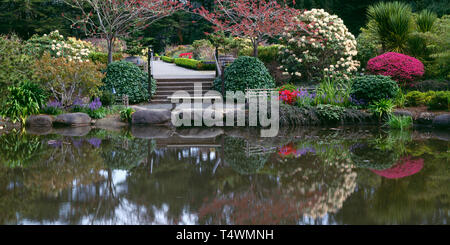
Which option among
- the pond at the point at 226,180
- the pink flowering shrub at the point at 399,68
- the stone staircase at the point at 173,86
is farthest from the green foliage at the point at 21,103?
the pink flowering shrub at the point at 399,68

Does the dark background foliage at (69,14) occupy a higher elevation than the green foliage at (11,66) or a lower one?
higher

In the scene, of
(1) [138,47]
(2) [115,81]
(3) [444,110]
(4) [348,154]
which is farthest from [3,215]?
(1) [138,47]

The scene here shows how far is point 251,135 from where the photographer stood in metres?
10.4

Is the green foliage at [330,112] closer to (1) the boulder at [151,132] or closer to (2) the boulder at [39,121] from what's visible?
(1) the boulder at [151,132]

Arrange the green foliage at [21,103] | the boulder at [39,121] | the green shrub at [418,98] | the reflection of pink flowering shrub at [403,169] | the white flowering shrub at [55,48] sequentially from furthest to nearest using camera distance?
the white flowering shrub at [55,48]
the green shrub at [418,98]
the boulder at [39,121]
the green foliage at [21,103]
the reflection of pink flowering shrub at [403,169]

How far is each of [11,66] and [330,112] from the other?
352 inches

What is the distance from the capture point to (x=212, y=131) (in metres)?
11.3

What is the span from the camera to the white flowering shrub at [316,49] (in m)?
15.4

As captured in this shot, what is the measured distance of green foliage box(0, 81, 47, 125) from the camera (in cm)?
1220

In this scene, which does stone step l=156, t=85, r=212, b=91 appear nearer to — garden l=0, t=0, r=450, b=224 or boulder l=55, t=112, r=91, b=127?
garden l=0, t=0, r=450, b=224

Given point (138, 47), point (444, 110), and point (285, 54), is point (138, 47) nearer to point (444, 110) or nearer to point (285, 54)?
point (285, 54)

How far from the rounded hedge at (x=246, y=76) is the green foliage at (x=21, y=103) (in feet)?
20.1

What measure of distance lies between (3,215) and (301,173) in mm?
4041
